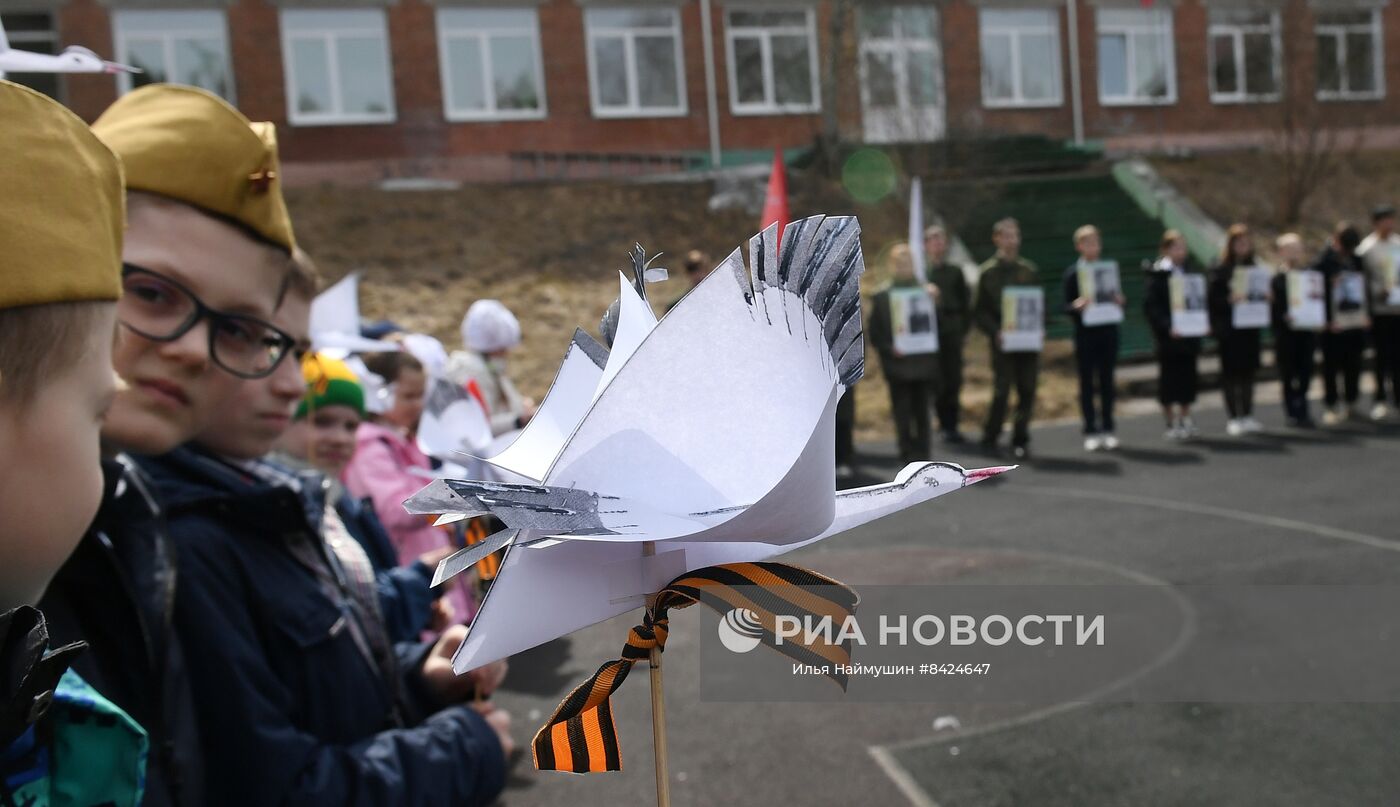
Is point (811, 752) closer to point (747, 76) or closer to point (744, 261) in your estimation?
point (744, 261)

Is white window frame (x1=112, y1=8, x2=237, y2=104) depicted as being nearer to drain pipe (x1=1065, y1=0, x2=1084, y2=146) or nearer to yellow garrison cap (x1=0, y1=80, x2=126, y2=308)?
drain pipe (x1=1065, y1=0, x2=1084, y2=146)

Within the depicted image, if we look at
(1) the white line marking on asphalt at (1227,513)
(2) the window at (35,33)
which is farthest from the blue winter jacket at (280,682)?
(2) the window at (35,33)

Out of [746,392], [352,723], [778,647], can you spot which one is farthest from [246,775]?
[746,392]

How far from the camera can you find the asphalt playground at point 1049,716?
3.33 metres

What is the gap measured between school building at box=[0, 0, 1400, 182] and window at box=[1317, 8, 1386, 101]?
4.4 inches

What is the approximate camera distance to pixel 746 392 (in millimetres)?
833

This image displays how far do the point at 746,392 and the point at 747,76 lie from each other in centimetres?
2275

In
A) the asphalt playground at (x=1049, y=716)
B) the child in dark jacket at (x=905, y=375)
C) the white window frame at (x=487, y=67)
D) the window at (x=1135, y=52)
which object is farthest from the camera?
the window at (x=1135, y=52)

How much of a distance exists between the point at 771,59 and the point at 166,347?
22117 mm

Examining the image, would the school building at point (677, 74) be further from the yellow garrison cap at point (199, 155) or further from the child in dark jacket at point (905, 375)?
the yellow garrison cap at point (199, 155)

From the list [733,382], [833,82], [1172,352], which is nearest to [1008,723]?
[733,382]

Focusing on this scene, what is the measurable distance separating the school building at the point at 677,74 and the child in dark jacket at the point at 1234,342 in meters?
9.59

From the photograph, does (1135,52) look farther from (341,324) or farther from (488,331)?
(341,324)

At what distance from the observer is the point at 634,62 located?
22.0 m
